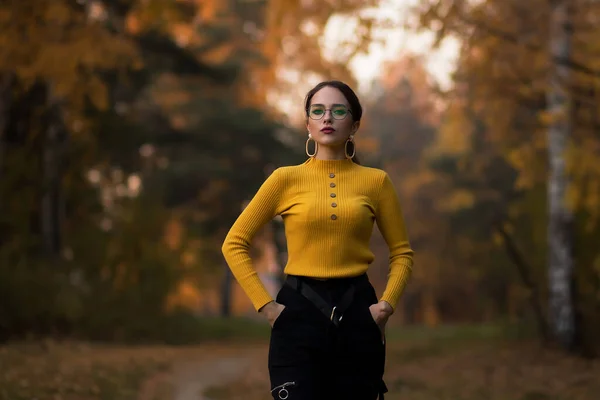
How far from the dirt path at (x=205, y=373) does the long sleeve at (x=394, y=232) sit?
556cm

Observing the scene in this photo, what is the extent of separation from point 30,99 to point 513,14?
23.5 ft

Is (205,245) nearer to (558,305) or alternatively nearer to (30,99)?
(30,99)

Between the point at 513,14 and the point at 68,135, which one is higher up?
the point at 513,14

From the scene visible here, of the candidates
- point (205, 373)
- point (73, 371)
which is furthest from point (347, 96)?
point (205, 373)

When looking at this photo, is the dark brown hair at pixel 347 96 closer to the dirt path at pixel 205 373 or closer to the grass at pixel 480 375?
the grass at pixel 480 375

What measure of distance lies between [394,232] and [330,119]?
0.55 metres

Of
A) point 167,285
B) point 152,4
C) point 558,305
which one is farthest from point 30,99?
point 558,305

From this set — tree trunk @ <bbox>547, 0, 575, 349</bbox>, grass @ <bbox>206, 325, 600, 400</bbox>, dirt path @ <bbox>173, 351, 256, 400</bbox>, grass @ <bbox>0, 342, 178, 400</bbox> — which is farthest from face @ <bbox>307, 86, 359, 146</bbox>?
tree trunk @ <bbox>547, 0, 575, 349</bbox>

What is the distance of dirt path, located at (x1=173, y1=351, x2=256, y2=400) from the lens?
31.7ft

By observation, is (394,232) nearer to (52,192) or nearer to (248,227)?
(248,227)

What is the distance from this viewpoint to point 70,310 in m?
13.8

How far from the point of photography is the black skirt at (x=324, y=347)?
11.8 feet

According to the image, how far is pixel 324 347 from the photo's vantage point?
3.62 metres

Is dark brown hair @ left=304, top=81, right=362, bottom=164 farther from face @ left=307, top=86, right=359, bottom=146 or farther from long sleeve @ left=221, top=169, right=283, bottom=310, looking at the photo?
long sleeve @ left=221, top=169, right=283, bottom=310
